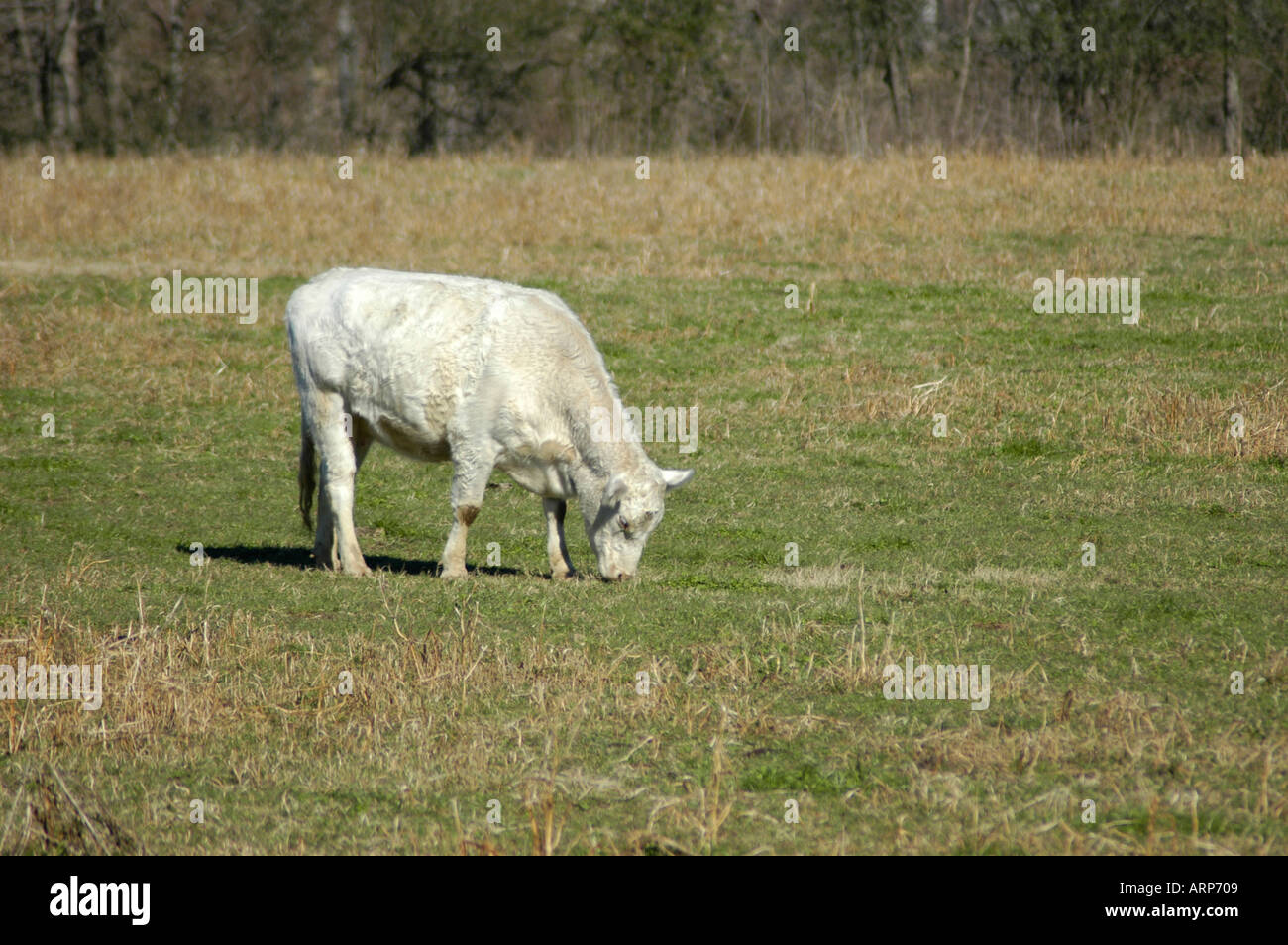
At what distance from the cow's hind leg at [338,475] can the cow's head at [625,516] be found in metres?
1.95

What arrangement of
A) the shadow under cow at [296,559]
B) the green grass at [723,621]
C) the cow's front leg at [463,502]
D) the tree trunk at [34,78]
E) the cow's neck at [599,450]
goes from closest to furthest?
the green grass at [723,621], the cow's neck at [599,450], the cow's front leg at [463,502], the shadow under cow at [296,559], the tree trunk at [34,78]

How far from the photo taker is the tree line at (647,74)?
1220 inches

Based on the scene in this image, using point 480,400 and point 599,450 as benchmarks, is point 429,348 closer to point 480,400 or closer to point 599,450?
point 480,400

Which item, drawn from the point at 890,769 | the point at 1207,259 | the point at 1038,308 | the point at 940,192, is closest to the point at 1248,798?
the point at 890,769

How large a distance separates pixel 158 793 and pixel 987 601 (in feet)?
18.6

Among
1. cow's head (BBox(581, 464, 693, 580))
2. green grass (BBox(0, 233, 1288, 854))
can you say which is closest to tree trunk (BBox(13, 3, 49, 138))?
green grass (BBox(0, 233, 1288, 854))

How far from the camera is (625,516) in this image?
392 inches

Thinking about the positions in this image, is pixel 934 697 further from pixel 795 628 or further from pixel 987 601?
pixel 987 601

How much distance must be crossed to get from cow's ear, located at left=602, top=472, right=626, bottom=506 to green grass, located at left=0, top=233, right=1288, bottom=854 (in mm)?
671

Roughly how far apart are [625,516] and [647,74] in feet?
83.9

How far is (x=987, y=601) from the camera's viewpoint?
948 cm

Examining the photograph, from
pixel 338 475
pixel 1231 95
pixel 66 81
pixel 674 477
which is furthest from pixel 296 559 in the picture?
pixel 66 81

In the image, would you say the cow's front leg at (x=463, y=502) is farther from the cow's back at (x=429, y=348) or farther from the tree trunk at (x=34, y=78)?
the tree trunk at (x=34, y=78)

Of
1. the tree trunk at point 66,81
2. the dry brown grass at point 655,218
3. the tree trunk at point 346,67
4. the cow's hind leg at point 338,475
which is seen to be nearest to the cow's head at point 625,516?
the cow's hind leg at point 338,475
